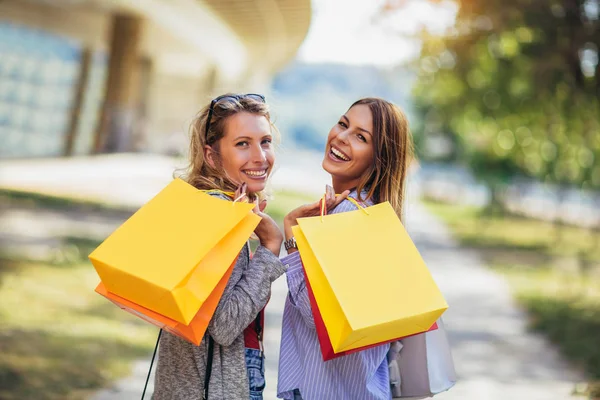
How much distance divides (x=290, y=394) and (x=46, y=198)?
9239 mm

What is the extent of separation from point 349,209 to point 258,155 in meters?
0.31

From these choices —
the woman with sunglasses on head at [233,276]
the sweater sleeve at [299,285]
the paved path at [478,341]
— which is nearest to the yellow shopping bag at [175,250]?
the woman with sunglasses on head at [233,276]

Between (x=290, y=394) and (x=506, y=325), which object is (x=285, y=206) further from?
(x=290, y=394)

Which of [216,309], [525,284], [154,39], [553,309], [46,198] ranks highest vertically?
[154,39]

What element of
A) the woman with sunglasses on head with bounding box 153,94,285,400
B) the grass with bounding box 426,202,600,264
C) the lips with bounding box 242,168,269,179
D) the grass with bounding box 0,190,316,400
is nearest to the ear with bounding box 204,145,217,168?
the woman with sunglasses on head with bounding box 153,94,285,400

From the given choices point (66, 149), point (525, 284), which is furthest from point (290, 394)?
point (66, 149)

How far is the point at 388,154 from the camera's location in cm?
224

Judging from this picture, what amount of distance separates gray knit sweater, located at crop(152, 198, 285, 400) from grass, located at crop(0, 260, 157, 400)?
2107 millimetres

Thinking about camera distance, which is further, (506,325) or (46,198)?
(46,198)

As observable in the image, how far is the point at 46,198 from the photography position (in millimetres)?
10648

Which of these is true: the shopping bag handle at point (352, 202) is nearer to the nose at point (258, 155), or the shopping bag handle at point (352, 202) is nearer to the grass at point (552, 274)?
the nose at point (258, 155)

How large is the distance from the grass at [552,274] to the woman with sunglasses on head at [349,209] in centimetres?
278

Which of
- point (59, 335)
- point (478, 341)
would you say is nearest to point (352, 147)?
point (59, 335)

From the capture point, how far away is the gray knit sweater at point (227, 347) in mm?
1920
